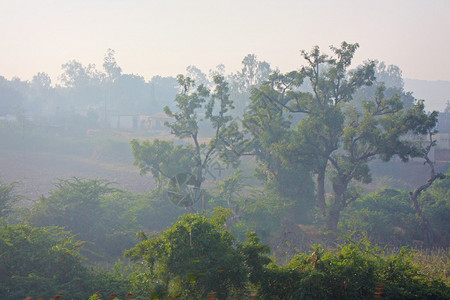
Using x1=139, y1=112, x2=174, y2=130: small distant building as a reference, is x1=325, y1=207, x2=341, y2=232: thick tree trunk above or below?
below

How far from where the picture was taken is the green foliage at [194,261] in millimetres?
6723

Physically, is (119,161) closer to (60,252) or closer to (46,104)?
(60,252)

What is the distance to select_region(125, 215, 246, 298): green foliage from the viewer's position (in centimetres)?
672

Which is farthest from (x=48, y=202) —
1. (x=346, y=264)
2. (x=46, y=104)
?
(x=46, y=104)

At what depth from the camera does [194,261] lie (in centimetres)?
674

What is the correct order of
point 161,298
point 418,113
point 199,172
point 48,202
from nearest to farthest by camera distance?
point 161,298, point 418,113, point 48,202, point 199,172

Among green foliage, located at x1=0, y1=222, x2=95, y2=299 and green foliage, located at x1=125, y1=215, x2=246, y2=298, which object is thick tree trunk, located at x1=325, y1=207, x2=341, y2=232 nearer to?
green foliage, located at x1=125, y1=215, x2=246, y2=298

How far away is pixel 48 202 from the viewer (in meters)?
16.6

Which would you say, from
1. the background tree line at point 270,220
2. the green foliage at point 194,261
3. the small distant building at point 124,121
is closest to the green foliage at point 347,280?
the background tree line at point 270,220

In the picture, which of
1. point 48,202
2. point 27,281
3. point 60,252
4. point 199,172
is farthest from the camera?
point 199,172

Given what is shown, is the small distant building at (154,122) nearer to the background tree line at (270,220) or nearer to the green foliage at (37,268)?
the background tree line at (270,220)

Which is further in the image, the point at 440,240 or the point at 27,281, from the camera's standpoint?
the point at 440,240

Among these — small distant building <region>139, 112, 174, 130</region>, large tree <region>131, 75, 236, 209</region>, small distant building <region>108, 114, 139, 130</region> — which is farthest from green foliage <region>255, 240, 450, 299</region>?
small distant building <region>108, 114, 139, 130</region>

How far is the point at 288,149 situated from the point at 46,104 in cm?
8812
